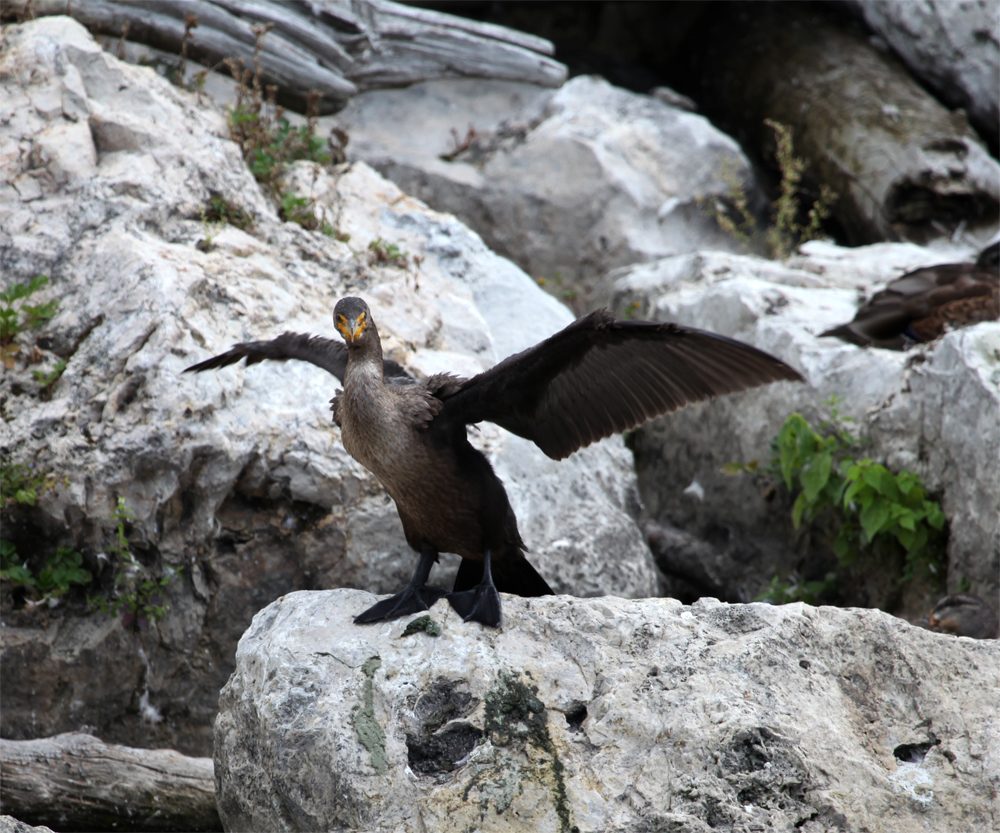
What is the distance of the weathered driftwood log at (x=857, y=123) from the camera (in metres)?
7.54

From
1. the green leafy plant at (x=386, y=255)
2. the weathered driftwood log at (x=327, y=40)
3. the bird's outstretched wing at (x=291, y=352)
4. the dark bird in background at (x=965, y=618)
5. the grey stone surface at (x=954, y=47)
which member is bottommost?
the dark bird in background at (x=965, y=618)

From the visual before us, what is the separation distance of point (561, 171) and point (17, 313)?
16.2 ft

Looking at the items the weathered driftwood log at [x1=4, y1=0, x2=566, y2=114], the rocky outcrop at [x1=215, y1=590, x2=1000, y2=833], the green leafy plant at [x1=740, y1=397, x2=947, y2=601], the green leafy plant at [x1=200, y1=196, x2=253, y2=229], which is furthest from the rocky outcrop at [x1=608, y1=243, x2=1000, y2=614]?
the green leafy plant at [x1=200, y1=196, x2=253, y2=229]

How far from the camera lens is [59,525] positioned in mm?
4211

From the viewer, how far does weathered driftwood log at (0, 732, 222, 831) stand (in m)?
3.50

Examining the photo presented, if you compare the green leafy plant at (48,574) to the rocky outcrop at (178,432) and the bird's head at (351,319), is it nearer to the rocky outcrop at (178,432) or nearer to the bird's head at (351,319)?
the rocky outcrop at (178,432)

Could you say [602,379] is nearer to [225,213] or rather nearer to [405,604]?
[405,604]

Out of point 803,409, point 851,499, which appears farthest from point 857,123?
point 851,499

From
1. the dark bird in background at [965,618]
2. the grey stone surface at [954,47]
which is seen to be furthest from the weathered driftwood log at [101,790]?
the grey stone surface at [954,47]

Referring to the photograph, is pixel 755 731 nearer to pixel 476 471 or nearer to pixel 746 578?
pixel 476 471

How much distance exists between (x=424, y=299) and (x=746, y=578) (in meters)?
2.67

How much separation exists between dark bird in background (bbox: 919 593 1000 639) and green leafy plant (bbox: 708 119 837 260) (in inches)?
162

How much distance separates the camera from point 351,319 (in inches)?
135

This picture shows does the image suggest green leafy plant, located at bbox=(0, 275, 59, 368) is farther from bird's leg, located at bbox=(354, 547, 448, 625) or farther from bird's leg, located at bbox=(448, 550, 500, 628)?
bird's leg, located at bbox=(448, 550, 500, 628)
